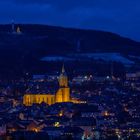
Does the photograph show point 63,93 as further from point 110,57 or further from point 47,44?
point 47,44

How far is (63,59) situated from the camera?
9681cm

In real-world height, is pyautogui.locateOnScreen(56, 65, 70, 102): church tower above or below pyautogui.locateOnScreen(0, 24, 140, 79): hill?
below

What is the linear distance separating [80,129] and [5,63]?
52.8m

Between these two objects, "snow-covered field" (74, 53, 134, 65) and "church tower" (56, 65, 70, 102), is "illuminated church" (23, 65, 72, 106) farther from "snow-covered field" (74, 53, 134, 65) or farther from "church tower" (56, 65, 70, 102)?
"snow-covered field" (74, 53, 134, 65)

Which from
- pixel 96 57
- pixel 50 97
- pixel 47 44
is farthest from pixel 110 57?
pixel 50 97

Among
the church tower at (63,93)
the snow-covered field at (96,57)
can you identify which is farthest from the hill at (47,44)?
the church tower at (63,93)

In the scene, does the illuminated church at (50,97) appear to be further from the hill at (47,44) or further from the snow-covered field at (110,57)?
the snow-covered field at (110,57)

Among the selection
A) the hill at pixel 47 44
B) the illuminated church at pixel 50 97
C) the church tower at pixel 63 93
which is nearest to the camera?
the illuminated church at pixel 50 97

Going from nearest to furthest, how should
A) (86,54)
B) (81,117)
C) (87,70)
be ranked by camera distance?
(81,117)
(87,70)
(86,54)

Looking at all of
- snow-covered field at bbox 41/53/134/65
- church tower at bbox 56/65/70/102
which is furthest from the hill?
church tower at bbox 56/65/70/102

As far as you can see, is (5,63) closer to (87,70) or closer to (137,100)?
(87,70)

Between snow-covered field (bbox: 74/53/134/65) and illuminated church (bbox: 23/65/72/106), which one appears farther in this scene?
snow-covered field (bbox: 74/53/134/65)

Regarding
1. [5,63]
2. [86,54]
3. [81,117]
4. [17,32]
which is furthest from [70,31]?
[81,117]

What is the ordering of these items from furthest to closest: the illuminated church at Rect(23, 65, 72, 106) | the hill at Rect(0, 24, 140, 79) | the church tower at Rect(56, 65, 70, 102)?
the hill at Rect(0, 24, 140, 79) < the church tower at Rect(56, 65, 70, 102) < the illuminated church at Rect(23, 65, 72, 106)
